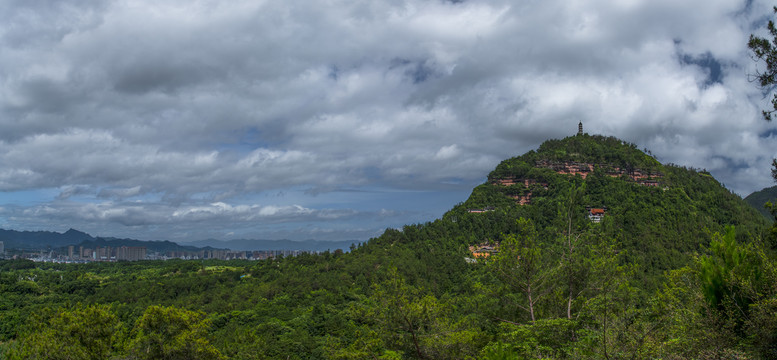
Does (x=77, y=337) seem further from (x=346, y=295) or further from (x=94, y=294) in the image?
(x=94, y=294)

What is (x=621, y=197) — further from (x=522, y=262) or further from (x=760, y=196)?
(x=760, y=196)

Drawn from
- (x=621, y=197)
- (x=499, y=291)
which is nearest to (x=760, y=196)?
(x=621, y=197)

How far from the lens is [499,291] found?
886 inches

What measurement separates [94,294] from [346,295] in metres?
51.4

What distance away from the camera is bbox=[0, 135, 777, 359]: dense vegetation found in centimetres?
1566

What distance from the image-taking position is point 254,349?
121 ft

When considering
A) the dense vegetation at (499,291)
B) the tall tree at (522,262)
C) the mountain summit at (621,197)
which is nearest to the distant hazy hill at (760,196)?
the mountain summit at (621,197)

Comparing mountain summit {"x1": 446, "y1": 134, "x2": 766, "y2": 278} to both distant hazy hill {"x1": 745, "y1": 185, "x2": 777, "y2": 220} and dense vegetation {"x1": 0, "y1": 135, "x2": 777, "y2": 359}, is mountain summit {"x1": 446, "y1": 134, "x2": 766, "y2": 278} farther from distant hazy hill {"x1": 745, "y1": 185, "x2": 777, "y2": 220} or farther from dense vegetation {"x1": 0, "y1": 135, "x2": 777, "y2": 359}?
distant hazy hill {"x1": 745, "y1": 185, "x2": 777, "y2": 220}

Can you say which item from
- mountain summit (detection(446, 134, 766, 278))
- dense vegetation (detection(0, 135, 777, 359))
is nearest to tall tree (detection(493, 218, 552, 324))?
dense vegetation (detection(0, 135, 777, 359))

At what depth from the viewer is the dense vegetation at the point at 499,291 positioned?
1566cm

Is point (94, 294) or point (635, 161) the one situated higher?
point (635, 161)

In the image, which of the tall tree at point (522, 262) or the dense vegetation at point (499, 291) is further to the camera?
the tall tree at point (522, 262)

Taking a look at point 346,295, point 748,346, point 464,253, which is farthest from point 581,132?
point 748,346

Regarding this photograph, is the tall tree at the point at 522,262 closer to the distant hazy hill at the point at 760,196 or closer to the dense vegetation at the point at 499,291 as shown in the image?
the dense vegetation at the point at 499,291
